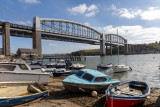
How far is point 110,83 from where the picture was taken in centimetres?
1098

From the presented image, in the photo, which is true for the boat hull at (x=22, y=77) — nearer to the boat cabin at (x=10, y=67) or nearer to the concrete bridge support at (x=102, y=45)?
the boat cabin at (x=10, y=67)

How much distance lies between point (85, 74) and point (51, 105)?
402cm

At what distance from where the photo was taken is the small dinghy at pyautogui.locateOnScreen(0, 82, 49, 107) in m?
8.21

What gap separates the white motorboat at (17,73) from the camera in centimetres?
1147

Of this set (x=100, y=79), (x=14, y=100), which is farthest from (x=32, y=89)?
(x=100, y=79)

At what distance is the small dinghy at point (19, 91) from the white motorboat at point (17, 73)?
1887 millimetres

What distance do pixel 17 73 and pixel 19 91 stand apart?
249 cm

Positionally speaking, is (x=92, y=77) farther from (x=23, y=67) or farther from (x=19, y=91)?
(x=23, y=67)

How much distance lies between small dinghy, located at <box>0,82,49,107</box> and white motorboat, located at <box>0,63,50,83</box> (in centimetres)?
189

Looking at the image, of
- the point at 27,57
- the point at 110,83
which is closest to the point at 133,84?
the point at 110,83

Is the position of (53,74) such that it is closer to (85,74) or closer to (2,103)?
(85,74)

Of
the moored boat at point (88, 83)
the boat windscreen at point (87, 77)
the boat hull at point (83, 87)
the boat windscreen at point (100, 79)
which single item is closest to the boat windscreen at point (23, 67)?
the moored boat at point (88, 83)

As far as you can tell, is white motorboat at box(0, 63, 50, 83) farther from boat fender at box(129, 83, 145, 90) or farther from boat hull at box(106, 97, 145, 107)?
boat fender at box(129, 83, 145, 90)

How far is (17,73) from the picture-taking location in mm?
11992
